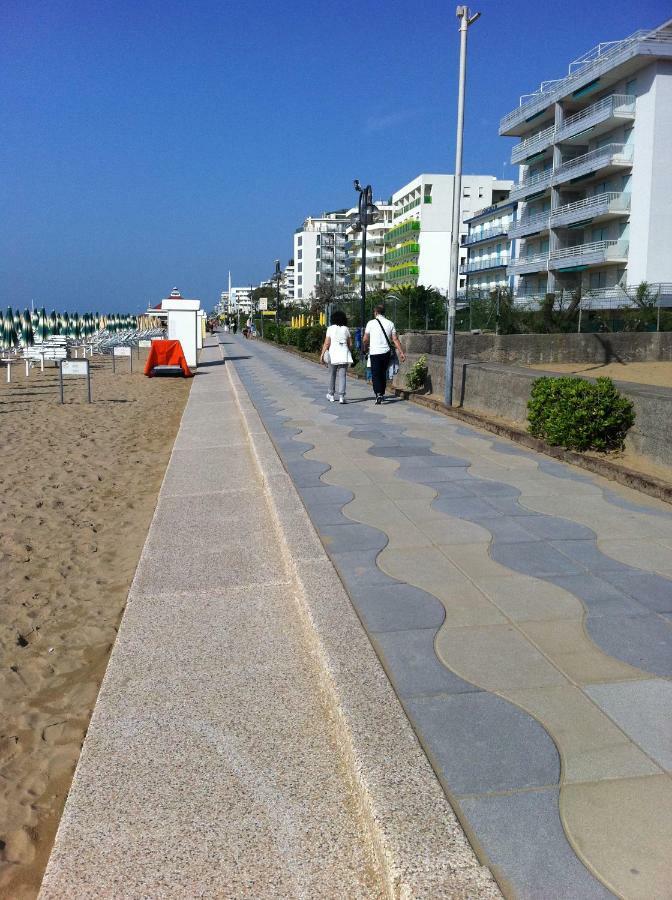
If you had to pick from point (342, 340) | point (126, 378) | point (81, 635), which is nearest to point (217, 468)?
point (81, 635)

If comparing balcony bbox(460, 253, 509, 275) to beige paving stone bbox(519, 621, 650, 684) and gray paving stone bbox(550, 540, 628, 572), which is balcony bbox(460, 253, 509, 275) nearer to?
gray paving stone bbox(550, 540, 628, 572)

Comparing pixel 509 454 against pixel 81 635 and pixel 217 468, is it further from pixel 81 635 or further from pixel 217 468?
pixel 81 635

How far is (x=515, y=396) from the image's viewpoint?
9914mm

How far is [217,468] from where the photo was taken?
307 inches

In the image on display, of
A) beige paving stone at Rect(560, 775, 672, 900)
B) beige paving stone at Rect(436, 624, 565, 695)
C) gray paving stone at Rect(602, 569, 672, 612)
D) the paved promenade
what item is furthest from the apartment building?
beige paving stone at Rect(560, 775, 672, 900)

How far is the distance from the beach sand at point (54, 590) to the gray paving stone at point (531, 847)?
128 cm

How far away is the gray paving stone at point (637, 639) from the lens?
3250 mm

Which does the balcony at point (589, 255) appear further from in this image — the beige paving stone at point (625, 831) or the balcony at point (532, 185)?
the beige paving stone at point (625, 831)

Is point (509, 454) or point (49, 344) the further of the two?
point (49, 344)

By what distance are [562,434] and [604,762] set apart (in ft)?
18.0

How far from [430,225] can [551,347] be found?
8779 cm

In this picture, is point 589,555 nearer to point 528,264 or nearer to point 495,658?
point 495,658

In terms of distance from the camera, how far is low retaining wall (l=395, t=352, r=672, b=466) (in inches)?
267

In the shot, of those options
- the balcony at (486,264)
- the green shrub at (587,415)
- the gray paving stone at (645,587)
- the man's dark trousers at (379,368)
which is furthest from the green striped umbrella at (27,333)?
the balcony at (486,264)
